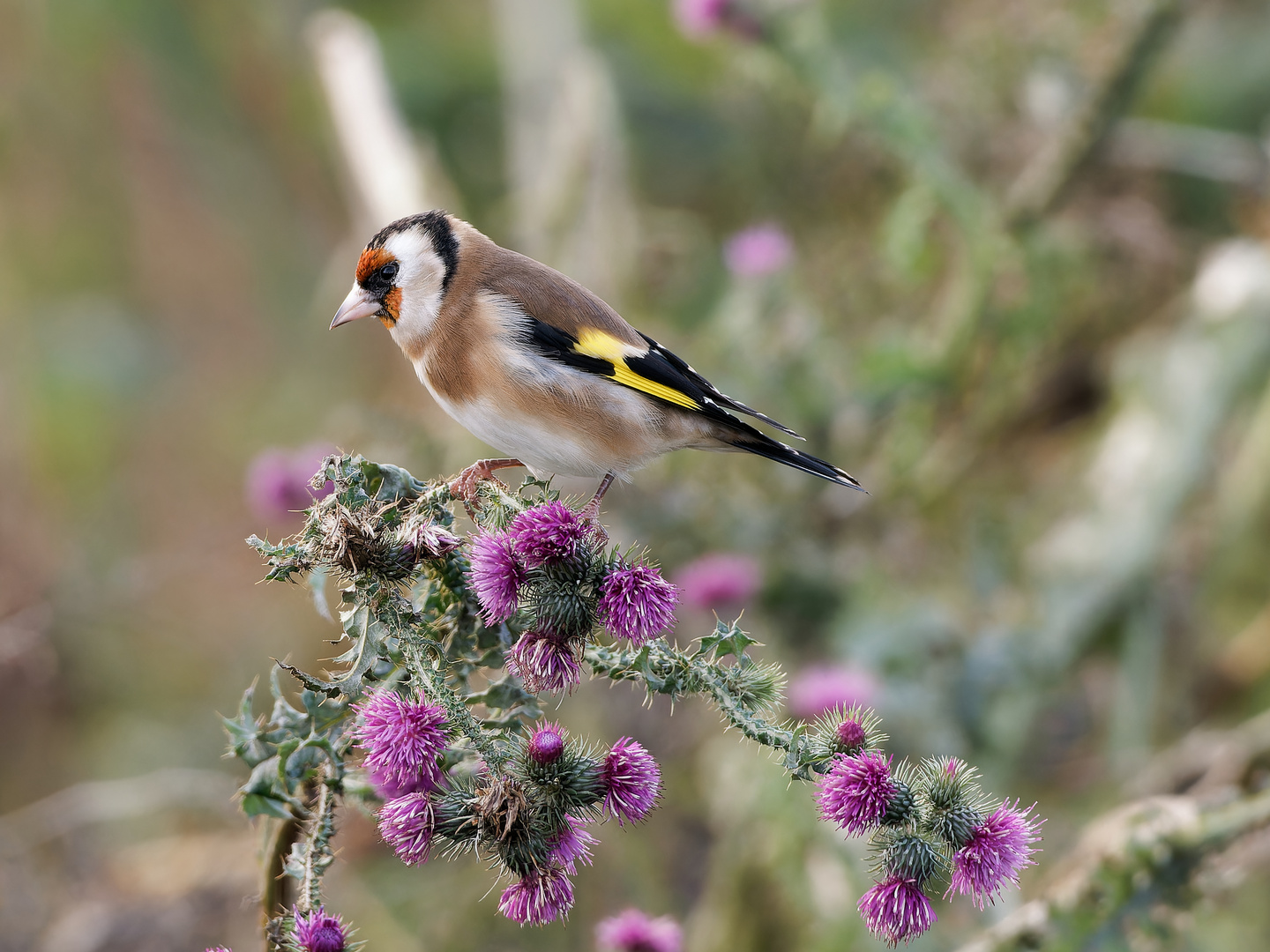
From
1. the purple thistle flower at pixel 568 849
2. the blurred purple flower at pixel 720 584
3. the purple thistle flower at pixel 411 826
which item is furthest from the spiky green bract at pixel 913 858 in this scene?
the blurred purple flower at pixel 720 584

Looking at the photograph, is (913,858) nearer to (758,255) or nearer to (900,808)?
(900,808)

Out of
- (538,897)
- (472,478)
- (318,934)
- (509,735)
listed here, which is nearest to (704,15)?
(472,478)

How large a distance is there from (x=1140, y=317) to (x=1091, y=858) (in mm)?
3996

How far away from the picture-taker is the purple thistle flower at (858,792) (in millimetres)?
1528

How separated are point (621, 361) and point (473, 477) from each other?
23.7 inches

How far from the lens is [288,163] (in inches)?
394

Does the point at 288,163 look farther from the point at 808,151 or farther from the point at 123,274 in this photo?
the point at 808,151

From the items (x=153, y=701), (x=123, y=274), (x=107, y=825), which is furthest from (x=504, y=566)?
(x=123, y=274)

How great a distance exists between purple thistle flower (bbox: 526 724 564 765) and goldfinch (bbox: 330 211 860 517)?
1073 millimetres

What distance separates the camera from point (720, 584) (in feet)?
12.7

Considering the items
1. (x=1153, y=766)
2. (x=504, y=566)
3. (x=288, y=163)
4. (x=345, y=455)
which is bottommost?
(x=504, y=566)

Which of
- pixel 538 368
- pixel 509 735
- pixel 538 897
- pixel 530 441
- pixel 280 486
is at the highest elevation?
pixel 280 486

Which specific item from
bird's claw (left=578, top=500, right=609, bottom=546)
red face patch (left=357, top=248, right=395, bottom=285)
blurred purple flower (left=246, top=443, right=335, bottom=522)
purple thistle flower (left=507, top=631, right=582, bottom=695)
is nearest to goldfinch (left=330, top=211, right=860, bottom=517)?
red face patch (left=357, top=248, right=395, bottom=285)

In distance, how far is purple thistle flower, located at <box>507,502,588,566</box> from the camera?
1734 millimetres
